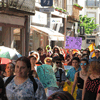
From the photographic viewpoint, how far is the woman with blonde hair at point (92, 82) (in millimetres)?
5209

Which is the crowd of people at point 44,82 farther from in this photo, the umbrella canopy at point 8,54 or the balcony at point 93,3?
the balcony at point 93,3

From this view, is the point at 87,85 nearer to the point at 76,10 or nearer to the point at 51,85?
the point at 51,85

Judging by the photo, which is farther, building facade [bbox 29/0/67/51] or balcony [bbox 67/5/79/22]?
balcony [bbox 67/5/79/22]

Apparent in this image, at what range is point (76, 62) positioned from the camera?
7.54 meters

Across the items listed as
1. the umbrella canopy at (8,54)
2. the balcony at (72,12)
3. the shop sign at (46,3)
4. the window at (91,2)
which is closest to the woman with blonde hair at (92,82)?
the umbrella canopy at (8,54)

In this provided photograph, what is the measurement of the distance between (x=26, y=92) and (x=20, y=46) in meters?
14.0

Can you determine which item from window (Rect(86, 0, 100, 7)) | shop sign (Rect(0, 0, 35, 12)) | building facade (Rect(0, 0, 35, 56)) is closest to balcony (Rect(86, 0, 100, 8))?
window (Rect(86, 0, 100, 7))

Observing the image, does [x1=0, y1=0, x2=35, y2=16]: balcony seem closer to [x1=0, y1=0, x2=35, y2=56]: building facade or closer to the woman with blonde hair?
[x1=0, y1=0, x2=35, y2=56]: building facade

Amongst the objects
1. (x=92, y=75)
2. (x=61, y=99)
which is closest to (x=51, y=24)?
(x=92, y=75)

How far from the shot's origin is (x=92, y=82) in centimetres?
531

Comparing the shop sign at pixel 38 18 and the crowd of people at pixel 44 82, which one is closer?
the crowd of people at pixel 44 82

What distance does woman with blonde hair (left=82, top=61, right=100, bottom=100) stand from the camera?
5.21m

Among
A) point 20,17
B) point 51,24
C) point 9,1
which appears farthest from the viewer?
point 51,24

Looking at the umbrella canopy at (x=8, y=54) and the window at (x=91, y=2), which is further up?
the window at (x=91, y=2)
